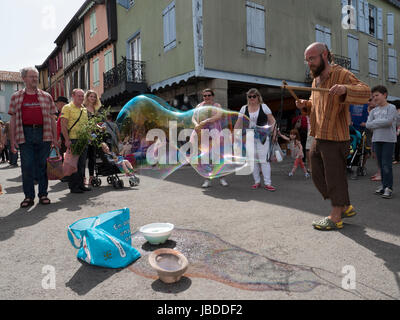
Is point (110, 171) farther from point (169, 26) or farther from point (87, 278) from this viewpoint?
point (169, 26)

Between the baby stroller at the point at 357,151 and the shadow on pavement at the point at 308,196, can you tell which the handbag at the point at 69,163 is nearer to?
the shadow on pavement at the point at 308,196

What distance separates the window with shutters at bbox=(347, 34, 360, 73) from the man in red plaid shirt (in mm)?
15301

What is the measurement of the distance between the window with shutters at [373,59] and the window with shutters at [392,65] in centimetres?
140

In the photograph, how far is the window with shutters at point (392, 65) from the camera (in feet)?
60.2

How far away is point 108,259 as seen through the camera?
251 centimetres

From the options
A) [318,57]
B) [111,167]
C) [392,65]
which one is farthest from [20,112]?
[392,65]

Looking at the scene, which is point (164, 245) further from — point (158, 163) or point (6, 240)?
point (158, 163)

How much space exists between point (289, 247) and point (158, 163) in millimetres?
2636

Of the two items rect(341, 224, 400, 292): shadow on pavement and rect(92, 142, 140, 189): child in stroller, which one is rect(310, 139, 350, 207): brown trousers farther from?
rect(92, 142, 140, 189): child in stroller

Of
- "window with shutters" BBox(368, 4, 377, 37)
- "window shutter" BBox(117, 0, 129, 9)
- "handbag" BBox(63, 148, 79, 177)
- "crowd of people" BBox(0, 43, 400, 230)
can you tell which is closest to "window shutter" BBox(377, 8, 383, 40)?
"window with shutters" BBox(368, 4, 377, 37)

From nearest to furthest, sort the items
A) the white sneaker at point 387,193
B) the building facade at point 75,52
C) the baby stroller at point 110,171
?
the white sneaker at point 387,193
the baby stroller at point 110,171
the building facade at point 75,52

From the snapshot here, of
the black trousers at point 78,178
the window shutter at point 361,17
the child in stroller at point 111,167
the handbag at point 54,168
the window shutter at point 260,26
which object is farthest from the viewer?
the window shutter at point 361,17

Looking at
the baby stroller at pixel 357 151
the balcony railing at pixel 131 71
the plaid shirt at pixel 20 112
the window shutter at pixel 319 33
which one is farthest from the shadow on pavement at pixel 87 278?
the window shutter at pixel 319 33

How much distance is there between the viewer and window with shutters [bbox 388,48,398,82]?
723 inches
